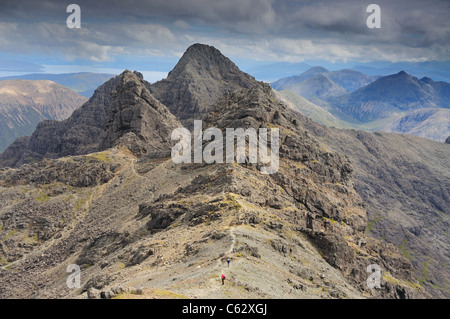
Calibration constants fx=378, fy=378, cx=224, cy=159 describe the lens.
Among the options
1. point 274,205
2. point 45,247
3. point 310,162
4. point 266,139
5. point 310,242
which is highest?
point 266,139

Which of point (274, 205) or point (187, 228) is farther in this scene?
point (274, 205)

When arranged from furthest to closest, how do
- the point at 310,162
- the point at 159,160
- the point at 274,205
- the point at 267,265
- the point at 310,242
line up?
1. the point at 159,160
2. the point at 310,162
3. the point at 274,205
4. the point at 310,242
5. the point at 267,265

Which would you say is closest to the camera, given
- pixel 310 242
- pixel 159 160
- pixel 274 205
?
pixel 310 242

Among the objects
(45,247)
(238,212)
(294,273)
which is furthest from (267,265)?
(45,247)

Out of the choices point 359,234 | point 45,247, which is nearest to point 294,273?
point 359,234
